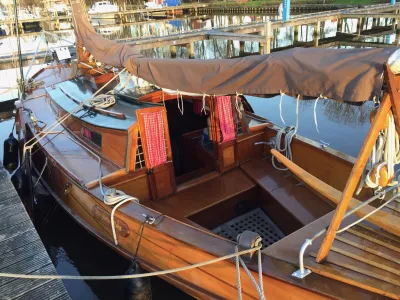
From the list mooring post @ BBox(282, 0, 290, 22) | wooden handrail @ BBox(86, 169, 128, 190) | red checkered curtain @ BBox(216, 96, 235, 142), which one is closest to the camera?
wooden handrail @ BBox(86, 169, 128, 190)

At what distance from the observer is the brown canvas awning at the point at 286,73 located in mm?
2611

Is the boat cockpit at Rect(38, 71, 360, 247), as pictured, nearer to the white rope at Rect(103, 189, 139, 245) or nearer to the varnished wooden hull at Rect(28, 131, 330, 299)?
the white rope at Rect(103, 189, 139, 245)

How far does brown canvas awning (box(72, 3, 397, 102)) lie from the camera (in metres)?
2.61

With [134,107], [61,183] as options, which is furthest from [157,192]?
[61,183]

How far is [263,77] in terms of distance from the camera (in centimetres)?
323

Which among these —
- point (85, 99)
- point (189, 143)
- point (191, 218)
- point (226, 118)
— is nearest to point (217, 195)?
point (191, 218)

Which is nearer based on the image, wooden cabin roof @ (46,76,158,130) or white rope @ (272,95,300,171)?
wooden cabin roof @ (46,76,158,130)

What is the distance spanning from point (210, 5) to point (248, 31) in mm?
25937

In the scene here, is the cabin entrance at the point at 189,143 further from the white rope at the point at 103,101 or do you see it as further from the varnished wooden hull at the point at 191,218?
the white rope at the point at 103,101

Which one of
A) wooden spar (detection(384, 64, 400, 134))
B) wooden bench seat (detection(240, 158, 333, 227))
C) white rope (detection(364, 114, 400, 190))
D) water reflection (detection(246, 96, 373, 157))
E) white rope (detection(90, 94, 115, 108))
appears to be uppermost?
Answer: wooden spar (detection(384, 64, 400, 134))

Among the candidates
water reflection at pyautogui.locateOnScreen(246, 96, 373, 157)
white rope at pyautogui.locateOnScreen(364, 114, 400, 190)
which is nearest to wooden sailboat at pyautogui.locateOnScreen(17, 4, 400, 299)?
white rope at pyautogui.locateOnScreen(364, 114, 400, 190)

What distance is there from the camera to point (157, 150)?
5.50 m

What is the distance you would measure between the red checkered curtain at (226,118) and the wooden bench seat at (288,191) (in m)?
0.73

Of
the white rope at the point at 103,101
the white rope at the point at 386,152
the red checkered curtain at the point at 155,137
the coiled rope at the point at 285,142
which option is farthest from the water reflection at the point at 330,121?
the white rope at the point at 386,152
